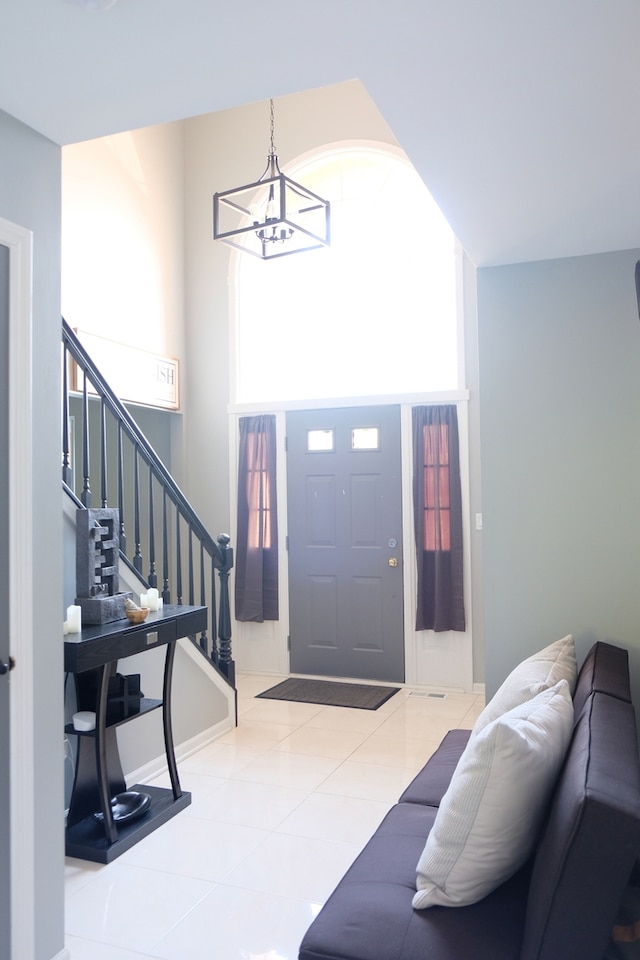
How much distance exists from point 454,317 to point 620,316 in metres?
2.67

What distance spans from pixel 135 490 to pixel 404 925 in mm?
2813

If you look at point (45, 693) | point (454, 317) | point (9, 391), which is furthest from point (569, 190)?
point (454, 317)

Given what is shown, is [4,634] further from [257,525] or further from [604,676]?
[257,525]

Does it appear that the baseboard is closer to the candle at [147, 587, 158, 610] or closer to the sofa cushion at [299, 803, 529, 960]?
the candle at [147, 587, 158, 610]

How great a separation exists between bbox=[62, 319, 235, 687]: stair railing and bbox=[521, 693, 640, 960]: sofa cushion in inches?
99.8

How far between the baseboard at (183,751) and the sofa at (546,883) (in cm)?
198

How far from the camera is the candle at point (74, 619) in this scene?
124 inches

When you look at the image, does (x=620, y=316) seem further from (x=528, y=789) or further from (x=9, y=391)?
(x=9, y=391)

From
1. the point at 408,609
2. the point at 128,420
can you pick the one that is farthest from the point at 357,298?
the point at 128,420

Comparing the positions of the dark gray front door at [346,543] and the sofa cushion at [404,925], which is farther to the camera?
the dark gray front door at [346,543]

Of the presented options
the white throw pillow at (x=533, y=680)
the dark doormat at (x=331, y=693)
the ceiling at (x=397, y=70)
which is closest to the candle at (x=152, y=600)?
the white throw pillow at (x=533, y=680)

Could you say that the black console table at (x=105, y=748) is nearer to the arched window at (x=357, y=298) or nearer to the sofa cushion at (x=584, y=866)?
the sofa cushion at (x=584, y=866)

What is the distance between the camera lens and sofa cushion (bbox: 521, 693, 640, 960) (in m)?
1.39

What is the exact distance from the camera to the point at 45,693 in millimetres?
2320
